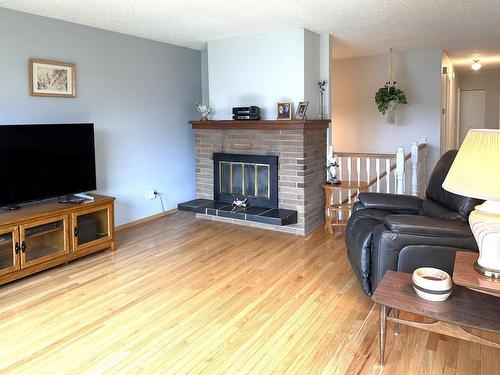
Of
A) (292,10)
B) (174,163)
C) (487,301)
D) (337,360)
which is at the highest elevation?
(292,10)

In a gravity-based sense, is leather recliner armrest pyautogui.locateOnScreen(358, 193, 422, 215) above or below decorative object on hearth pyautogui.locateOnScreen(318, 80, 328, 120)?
below

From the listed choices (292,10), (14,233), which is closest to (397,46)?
(292,10)

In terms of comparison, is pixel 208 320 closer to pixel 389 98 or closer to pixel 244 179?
pixel 244 179

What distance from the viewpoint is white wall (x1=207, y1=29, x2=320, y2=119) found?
4.78 meters

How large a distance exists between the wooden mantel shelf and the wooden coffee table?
2.65 meters

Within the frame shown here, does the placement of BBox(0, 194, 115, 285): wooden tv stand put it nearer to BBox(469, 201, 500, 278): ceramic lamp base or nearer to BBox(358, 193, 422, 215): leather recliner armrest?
BBox(358, 193, 422, 215): leather recliner armrest

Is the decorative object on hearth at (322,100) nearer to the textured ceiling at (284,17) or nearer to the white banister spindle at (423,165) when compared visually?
the textured ceiling at (284,17)

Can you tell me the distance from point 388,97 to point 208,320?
181 inches

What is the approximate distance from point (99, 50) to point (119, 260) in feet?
7.49

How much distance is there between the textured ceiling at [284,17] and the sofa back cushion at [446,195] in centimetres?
144

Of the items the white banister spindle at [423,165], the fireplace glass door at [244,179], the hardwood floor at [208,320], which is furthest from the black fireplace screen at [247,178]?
the white banister spindle at [423,165]

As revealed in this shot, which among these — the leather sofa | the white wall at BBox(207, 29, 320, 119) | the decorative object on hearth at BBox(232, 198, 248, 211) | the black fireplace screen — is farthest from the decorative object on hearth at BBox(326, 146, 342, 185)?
the leather sofa

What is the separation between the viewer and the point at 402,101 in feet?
20.4

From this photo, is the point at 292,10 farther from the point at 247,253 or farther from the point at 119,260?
the point at 119,260
